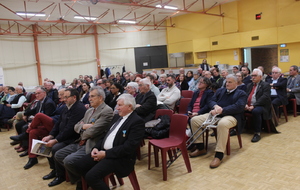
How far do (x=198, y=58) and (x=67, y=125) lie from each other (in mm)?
10857

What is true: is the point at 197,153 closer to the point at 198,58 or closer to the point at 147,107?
the point at 147,107

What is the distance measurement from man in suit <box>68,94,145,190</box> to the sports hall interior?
59cm

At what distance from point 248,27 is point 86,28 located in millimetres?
9116

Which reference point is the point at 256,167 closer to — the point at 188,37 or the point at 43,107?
the point at 43,107

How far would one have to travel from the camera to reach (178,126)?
3.01 metres

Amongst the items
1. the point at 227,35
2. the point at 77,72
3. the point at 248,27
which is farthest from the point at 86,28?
the point at 248,27

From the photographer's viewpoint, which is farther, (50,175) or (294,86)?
(294,86)

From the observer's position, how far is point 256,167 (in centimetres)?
294

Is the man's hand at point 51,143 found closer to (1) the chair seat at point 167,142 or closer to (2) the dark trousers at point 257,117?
(1) the chair seat at point 167,142

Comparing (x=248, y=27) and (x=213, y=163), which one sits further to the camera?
(x=248, y=27)

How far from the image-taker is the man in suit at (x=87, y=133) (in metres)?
2.65

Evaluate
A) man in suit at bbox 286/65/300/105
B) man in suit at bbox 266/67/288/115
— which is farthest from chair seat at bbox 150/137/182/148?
man in suit at bbox 286/65/300/105

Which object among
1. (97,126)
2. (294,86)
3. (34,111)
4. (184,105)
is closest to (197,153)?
(184,105)

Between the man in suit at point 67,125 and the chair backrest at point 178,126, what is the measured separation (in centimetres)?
120
